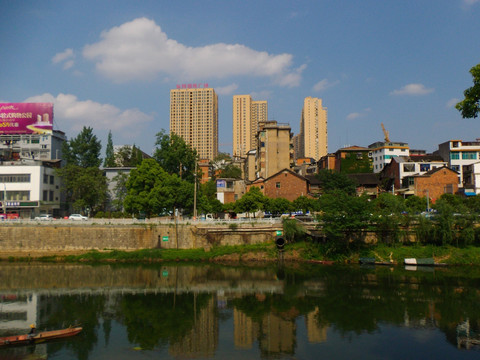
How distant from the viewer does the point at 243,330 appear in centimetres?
2294

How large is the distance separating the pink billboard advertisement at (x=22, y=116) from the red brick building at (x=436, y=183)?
220ft

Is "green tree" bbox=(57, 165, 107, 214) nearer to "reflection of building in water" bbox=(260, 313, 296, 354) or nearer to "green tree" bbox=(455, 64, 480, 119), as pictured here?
"reflection of building in water" bbox=(260, 313, 296, 354)

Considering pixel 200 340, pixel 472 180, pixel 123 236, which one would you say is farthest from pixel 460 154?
pixel 200 340

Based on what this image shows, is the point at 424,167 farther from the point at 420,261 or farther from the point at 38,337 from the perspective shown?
the point at 38,337

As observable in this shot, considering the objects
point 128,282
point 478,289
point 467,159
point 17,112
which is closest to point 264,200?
point 128,282

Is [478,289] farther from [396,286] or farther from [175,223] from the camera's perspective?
[175,223]

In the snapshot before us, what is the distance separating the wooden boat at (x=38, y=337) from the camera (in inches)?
782

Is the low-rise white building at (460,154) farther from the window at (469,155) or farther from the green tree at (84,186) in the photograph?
the green tree at (84,186)

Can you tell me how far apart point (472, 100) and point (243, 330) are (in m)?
23.5

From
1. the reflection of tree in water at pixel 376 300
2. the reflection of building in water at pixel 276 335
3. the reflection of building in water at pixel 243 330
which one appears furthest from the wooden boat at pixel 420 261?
the reflection of building in water at pixel 243 330

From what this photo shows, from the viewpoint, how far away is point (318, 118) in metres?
190

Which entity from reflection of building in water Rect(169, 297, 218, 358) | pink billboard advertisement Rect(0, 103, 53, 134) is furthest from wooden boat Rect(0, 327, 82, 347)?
pink billboard advertisement Rect(0, 103, 53, 134)

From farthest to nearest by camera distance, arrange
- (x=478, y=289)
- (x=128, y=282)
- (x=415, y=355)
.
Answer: (x=128, y=282)
(x=478, y=289)
(x=415, y=355)

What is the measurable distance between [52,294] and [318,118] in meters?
174
